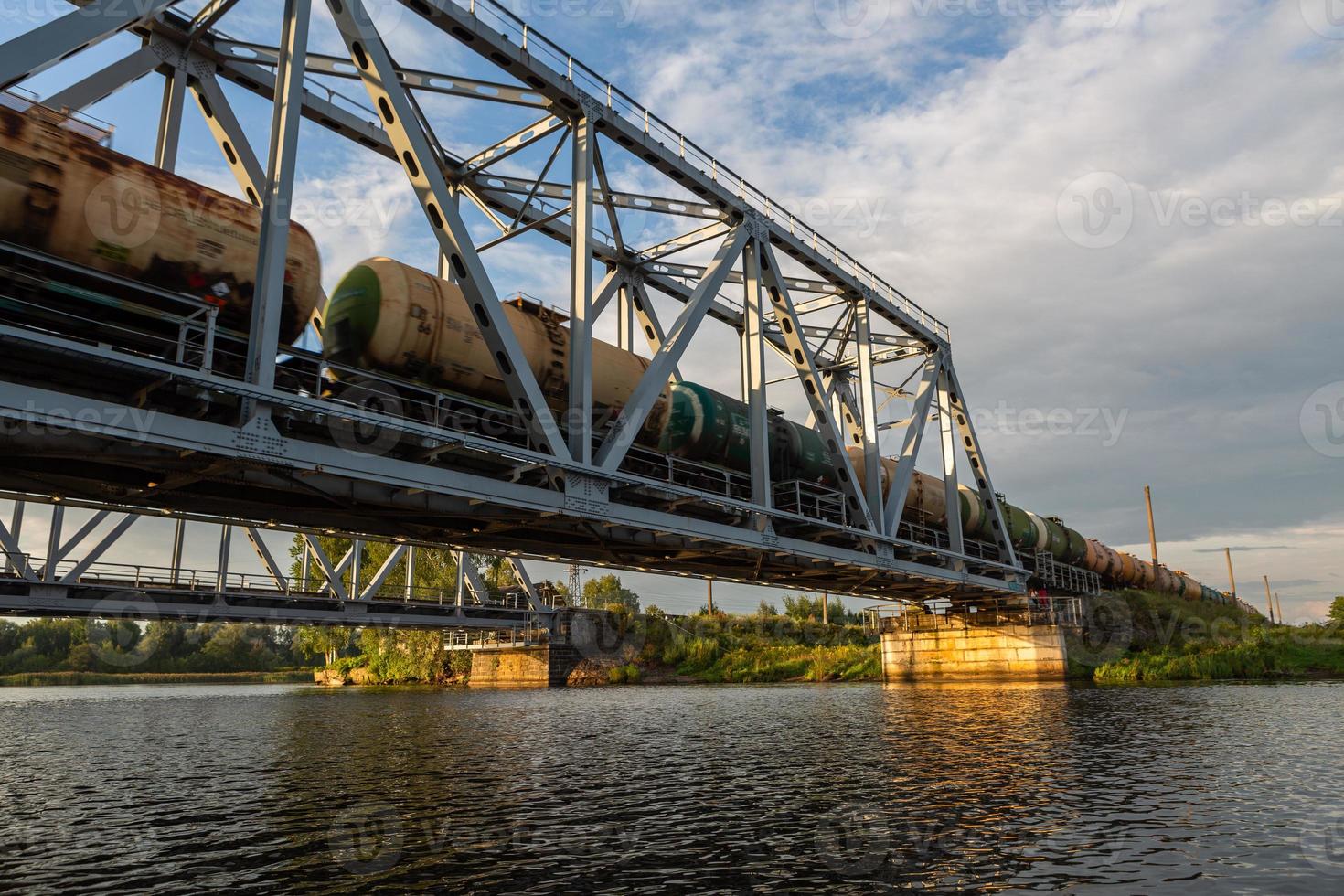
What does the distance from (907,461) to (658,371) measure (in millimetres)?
13512

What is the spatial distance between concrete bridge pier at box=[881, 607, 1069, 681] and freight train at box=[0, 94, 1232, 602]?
24456mm

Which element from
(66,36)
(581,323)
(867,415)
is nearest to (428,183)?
(581,323)

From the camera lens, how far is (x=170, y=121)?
57.7ft

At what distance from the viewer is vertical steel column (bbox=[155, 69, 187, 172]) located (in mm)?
17344

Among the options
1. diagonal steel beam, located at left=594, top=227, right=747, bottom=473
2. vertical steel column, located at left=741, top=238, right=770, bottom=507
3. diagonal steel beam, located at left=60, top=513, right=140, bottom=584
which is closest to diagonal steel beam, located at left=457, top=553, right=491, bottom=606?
diagonal steel beam, located at left=60, top=513, right=140, bottom=584

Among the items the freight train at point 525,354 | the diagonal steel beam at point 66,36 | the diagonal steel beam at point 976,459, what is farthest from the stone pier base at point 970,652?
the diagonal steel beam at point 66,36

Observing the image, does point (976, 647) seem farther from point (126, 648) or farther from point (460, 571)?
point (126, 648)

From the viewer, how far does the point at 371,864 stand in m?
9.49

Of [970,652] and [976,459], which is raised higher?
[976,459]

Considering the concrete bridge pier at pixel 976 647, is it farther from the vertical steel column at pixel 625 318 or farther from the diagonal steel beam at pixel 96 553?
the diagonal steel beam at pixel 96 553

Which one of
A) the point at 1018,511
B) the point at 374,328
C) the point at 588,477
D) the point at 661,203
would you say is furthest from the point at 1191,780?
the point at 1018,511

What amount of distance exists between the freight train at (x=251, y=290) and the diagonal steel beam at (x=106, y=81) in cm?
388

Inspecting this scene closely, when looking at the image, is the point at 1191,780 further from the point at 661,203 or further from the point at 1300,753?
the point at 661,203

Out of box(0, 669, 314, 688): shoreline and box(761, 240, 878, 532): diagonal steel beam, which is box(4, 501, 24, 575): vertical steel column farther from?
box(0, 669, 314, 688): shoreline
